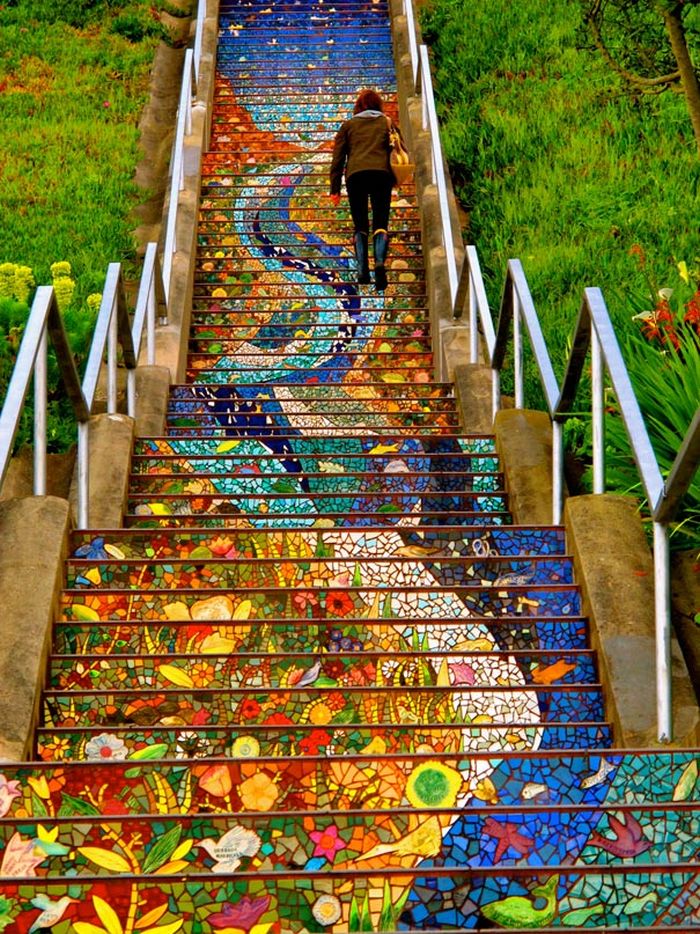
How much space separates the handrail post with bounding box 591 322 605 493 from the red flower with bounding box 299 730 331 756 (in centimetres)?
162

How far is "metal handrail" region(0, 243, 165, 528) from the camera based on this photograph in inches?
206

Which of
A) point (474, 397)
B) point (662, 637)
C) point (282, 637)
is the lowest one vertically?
point (662, 637)

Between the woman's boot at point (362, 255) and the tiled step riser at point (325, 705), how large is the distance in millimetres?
5649

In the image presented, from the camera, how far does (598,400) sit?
5539 millimetres

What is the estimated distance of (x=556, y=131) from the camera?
12.3 m

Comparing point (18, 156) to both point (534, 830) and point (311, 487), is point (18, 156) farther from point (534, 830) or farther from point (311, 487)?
point (534, 830)

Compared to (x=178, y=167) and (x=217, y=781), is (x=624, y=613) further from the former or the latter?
(x=178, y=167)

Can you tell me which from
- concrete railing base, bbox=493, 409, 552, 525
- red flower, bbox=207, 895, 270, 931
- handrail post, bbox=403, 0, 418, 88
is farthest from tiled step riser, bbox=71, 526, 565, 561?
handrail post, bbox=403, 0, 418, 88

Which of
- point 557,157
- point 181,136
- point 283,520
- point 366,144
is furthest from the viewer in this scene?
point 557,157

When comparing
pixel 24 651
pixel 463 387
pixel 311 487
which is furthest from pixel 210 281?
pixel 24 651

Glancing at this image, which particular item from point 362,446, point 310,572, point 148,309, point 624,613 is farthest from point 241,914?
point 148,309

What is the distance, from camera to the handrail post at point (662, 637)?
177 inches

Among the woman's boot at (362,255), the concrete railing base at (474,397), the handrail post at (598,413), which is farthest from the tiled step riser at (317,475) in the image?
the woman's boot at (362,255)

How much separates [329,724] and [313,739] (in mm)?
94
